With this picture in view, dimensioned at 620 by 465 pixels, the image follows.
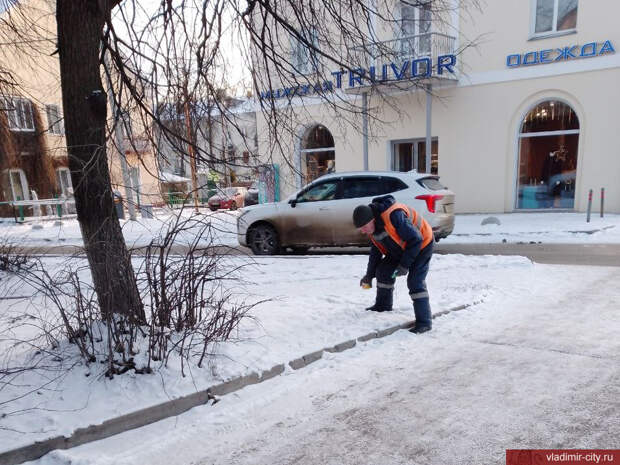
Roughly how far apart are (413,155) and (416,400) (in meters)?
14.5

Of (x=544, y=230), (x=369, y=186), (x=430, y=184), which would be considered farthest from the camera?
(x=544, y=230)

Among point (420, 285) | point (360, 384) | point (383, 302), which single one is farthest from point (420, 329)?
point (360, 384)

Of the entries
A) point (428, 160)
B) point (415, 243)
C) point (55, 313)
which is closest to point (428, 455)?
point (415, 243)

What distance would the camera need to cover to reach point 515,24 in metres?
14.2

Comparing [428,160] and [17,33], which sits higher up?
[17,33]

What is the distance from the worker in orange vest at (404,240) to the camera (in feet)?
14.8

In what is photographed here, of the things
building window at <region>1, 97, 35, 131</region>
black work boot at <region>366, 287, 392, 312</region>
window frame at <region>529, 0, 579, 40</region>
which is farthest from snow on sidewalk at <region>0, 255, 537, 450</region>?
window frame at <region>529, 0, 579, 40</region>

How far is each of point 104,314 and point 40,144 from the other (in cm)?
304

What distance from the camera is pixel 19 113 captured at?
24.7ft

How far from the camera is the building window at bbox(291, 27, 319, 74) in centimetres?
536

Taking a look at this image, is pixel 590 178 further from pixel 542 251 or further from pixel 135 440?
pixel 135 440

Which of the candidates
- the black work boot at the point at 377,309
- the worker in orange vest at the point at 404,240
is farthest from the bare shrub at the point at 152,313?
the black work boot at the point at 377,309

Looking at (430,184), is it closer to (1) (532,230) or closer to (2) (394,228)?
(1) (532,230)

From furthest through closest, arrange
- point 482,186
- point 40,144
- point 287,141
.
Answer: point 482,186
point 287,141
point 40,144
